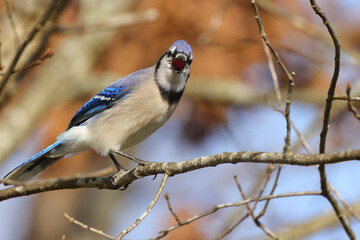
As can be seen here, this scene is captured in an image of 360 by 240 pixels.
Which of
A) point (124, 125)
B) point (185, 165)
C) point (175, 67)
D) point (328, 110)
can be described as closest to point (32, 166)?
point (124, 125)

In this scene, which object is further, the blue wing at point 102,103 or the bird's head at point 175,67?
the blue wing at point 102,103

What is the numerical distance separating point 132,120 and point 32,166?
0.73 m

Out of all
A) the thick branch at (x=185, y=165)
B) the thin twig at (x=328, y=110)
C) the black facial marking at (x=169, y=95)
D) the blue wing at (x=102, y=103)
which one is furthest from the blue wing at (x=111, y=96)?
the thin twig at (x=328, y=110)

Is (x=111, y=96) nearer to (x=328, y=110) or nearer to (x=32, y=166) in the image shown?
Result: (x=32, y=166)

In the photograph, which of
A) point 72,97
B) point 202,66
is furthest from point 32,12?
point 202,66

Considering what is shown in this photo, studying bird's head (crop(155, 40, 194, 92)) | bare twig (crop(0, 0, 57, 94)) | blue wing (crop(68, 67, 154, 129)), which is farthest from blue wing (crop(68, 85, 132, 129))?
bare twig (crop(0, 0, 57, 94))

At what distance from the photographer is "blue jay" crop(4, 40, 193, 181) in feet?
11.2

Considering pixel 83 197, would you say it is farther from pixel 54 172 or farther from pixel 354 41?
pixel 354 41

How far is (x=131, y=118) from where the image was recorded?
11.4ft

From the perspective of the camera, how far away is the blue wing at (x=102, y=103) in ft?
12.2

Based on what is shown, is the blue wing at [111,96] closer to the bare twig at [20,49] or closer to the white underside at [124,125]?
the white underside at [124,125]

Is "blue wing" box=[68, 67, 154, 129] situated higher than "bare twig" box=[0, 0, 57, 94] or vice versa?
"blue wing" box=[68, 67, 154, 129]

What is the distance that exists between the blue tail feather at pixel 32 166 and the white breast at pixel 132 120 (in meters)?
0.29

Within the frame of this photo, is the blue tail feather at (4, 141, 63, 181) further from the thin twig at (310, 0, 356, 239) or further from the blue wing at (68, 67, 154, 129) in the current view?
the thin twig at (310, 0, 356, 239)
